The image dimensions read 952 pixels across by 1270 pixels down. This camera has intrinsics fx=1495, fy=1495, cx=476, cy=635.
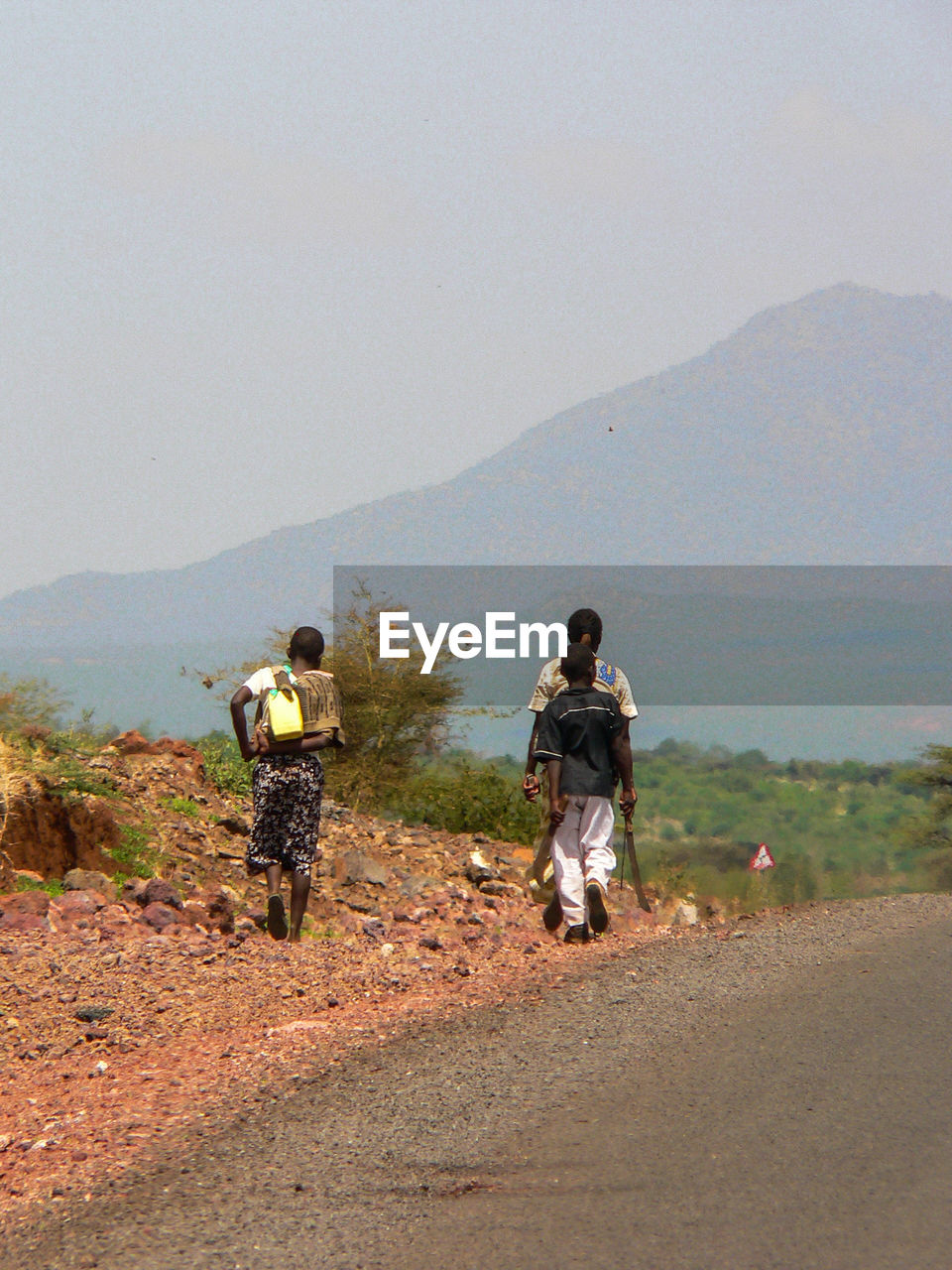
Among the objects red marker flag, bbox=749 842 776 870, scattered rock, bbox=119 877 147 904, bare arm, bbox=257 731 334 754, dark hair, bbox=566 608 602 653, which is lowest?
red marker flag, bbox=749 842 776 870

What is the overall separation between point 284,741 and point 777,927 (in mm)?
3383

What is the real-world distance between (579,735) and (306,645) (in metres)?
1.77

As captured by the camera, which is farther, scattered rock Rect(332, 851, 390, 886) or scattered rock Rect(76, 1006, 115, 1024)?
scattered rock Rect(332, 851, 390, 886)

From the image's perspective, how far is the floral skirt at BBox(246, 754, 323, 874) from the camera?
9.09m

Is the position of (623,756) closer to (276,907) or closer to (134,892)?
(276,907)

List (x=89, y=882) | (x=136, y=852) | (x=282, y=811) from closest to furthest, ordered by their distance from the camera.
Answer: (x=282, y=811) < (x=89, y=882) < (x=136, y=852)

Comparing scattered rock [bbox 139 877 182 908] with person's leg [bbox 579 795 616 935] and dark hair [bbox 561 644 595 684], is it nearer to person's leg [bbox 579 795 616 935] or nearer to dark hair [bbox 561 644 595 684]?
person's leg [bbox 579 795 616 935]

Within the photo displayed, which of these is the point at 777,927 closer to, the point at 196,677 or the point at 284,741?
the point at 284,741

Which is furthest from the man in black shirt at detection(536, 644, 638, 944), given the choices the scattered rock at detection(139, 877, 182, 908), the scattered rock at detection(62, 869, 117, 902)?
the scattered rock at detection(62, 869, 117, 902)

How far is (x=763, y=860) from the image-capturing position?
22578 mm

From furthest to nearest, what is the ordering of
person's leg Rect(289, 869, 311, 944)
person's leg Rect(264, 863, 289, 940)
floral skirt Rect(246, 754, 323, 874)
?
person's leg Rect(289, 869, 311, 944), floral skirt Rect(246, 754, 323, 874), person's leg Rect(264, 863, 289, 940)

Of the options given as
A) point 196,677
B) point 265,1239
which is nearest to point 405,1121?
point 265,1239

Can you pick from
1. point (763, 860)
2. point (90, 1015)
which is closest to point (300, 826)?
point (90, 1015)

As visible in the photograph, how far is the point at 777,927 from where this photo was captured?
9.59 meters
